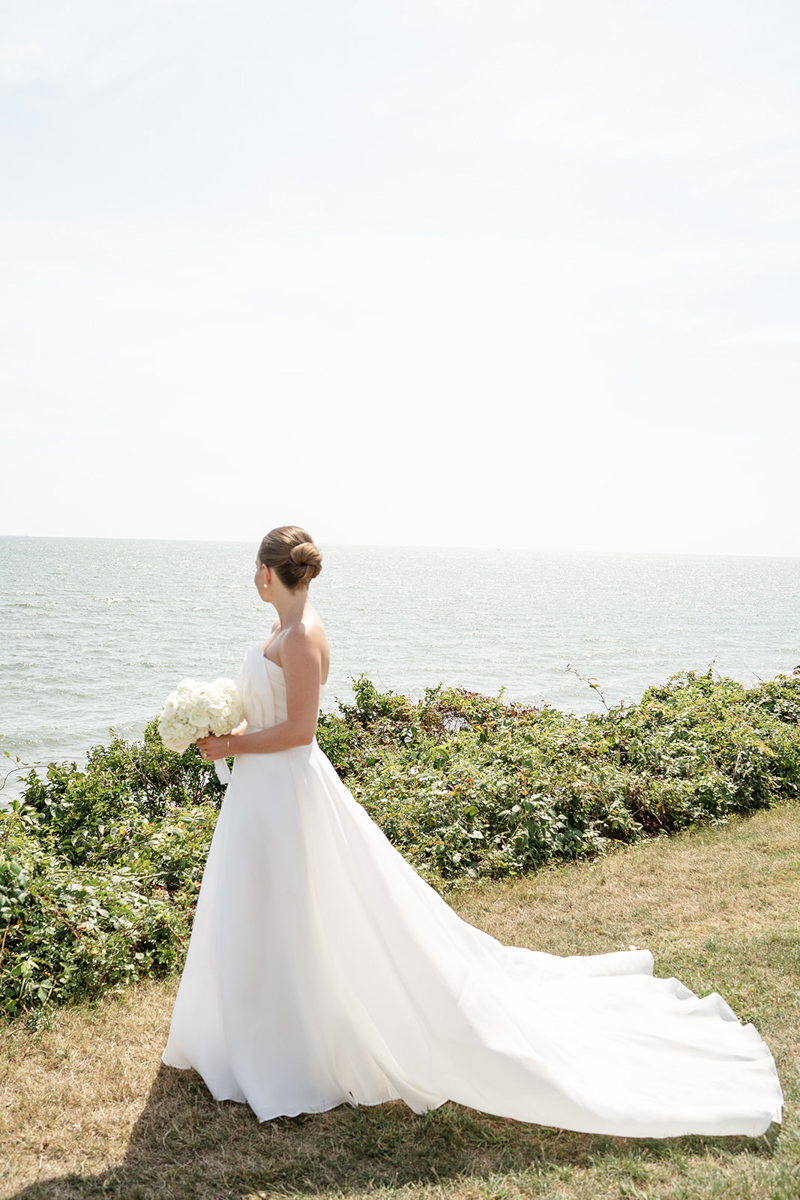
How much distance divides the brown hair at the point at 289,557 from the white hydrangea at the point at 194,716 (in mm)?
655

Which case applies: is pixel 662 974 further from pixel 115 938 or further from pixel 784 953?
pixel 115 938

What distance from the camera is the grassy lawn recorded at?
11.4 feet

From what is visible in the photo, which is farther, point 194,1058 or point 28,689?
point 28,689

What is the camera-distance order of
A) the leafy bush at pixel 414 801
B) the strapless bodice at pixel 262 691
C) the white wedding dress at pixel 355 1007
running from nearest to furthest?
the white wedding dress at pixel 355 1007
the strapless bodice at pixel 262 691
the leafy bush at pixel 414 801

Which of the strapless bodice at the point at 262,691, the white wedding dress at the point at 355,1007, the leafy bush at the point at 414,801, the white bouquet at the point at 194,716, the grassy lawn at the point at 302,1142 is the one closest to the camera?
the grassy lawn at the point at 302,1142

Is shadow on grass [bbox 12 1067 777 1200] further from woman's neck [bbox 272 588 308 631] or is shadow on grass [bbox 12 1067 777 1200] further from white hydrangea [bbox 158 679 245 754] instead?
woman's neck [bbox 272 588 308 631]

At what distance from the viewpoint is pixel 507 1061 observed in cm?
380

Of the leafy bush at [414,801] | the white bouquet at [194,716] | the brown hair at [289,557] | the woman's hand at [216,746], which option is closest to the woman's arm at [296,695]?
the woman's hand at [216,746]

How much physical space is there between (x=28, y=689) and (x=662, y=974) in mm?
27809

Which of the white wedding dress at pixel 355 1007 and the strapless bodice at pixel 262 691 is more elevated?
the strapless bodice at pixel 262 691

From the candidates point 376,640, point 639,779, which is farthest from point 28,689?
point 639,779

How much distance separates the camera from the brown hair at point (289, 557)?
13.6ft

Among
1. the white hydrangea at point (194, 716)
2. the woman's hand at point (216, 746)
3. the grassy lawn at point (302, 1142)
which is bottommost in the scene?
the grassy lawn at point (302, 1142)

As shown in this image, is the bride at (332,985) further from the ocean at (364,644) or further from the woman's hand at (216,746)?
the ocean at (364,644)
